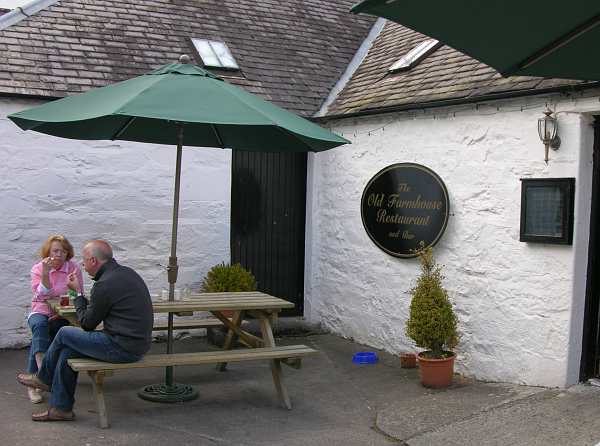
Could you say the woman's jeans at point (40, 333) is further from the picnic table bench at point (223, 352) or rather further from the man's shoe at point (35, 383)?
the man's shoe at point (35, 383)

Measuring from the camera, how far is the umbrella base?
575cm

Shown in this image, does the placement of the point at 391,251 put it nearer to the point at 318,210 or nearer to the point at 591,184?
the point at 318,210

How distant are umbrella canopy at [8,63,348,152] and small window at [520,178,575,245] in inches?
70.7

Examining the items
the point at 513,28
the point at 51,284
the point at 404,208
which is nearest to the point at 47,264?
the point at 51,284

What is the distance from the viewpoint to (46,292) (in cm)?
589

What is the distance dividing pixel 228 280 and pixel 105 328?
2.83 metres

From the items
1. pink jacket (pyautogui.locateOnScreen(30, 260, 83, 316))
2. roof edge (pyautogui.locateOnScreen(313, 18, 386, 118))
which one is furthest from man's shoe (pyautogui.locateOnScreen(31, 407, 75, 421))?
roof edge (pyautogui.locateOnScreen(313, 18, 386, 118))

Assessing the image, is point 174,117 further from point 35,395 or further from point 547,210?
point 547,210

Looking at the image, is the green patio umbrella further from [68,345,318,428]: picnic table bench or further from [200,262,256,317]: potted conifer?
[200,262,256,317]: potted conifer

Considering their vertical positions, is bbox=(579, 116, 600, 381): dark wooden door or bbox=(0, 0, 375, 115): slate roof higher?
bbox=(0, 0, 375, 115): slate roof

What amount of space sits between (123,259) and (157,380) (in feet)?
6.28

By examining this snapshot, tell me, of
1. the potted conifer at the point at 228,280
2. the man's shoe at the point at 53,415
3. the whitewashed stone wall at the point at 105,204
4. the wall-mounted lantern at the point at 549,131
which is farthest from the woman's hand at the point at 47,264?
the wall-mounted lantern at the point at 549,131

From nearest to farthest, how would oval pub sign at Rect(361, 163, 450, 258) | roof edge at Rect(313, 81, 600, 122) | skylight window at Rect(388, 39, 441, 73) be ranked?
roof edge at Rect(313, 81, 600, 122), oval pub sign at Rect(361, 163, 450, 258), skylight window at Rect(388, 39, 441, 73)

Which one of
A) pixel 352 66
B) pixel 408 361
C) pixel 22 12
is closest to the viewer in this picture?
pixel 408 361
